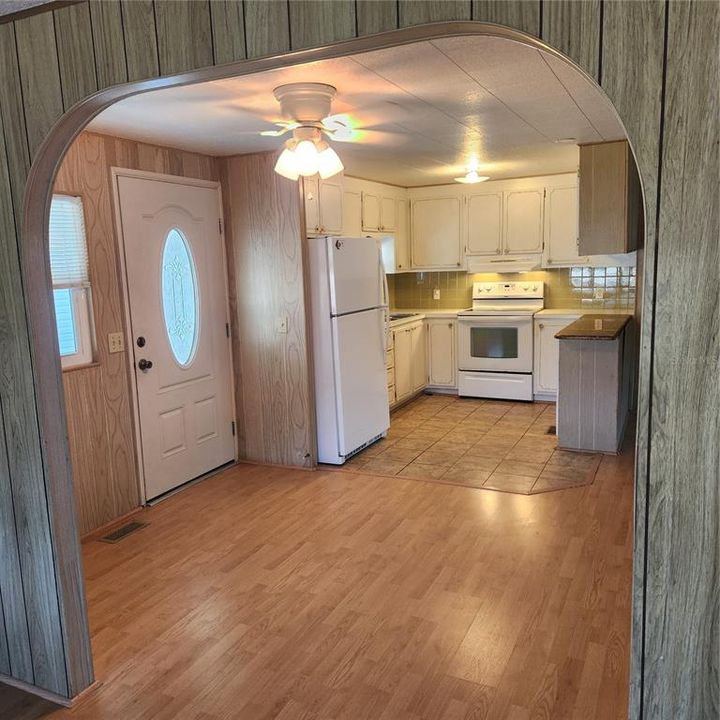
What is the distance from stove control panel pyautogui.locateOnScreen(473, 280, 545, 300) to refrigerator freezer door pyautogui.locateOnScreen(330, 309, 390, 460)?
6.43ft

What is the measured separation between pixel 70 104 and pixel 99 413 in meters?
2.13

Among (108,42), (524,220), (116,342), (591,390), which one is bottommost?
(591,390)

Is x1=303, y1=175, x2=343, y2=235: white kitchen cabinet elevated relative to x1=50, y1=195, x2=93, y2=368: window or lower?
elevated

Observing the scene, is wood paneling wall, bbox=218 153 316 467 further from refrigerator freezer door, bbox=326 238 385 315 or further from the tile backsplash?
the tile backsplash

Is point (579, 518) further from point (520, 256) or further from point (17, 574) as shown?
point (520, 256)

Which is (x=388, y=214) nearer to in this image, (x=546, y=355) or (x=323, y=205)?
(x=323, y=205)

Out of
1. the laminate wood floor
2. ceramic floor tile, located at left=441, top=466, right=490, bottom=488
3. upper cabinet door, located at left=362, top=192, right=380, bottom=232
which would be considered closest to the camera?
the laminate wood floor

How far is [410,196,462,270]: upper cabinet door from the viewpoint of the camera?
6.62m

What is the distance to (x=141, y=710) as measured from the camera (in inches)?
86.1

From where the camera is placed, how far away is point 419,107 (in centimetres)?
315

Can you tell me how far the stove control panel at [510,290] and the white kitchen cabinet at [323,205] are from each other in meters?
2.34

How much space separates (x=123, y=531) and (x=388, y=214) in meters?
3.94

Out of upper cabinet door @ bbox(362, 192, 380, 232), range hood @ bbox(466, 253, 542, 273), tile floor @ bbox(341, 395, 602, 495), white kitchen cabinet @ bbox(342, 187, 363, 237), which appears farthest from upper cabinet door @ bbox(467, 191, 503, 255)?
tile floor @ bbox(341, 395, 602, 495)

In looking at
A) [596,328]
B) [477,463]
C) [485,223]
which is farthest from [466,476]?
Result: [485,223]
